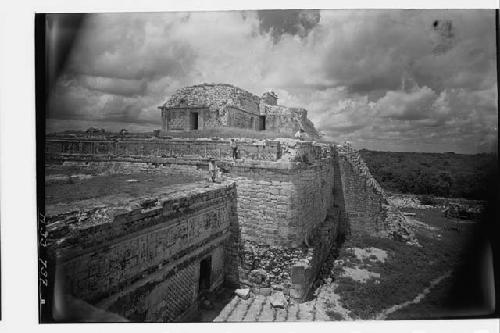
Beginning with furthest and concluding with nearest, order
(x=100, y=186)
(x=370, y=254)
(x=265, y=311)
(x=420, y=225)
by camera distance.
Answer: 1. (x=420, y=225)
2. (x=370, y=254)
3. (x=100, y=186)
4. (x=265, y=311)

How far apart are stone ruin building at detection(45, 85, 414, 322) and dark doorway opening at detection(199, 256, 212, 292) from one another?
21mm

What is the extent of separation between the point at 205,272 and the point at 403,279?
4.73 meters

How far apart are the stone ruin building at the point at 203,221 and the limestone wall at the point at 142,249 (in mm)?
16

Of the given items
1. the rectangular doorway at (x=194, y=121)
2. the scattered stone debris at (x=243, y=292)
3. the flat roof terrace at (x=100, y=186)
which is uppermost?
the rectangular doorway at (x=194, y=121)

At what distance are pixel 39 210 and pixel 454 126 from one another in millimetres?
8037

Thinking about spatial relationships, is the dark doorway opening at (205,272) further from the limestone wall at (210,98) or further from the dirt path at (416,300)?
the limestone wall at (210,98)

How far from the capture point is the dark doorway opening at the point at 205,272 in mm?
6844

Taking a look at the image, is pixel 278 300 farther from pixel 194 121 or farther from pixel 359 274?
pixel 194 121

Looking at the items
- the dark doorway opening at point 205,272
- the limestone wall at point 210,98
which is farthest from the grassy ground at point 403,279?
the limestone wall at point 210,98

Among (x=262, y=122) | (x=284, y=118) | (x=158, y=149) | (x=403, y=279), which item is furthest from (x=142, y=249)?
(x=262, y=122)

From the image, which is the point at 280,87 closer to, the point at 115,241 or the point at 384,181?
the point at 115,241

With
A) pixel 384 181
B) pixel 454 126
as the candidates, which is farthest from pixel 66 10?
pixel 384 181

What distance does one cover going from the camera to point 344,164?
1232cm

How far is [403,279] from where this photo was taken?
25.6 ft
